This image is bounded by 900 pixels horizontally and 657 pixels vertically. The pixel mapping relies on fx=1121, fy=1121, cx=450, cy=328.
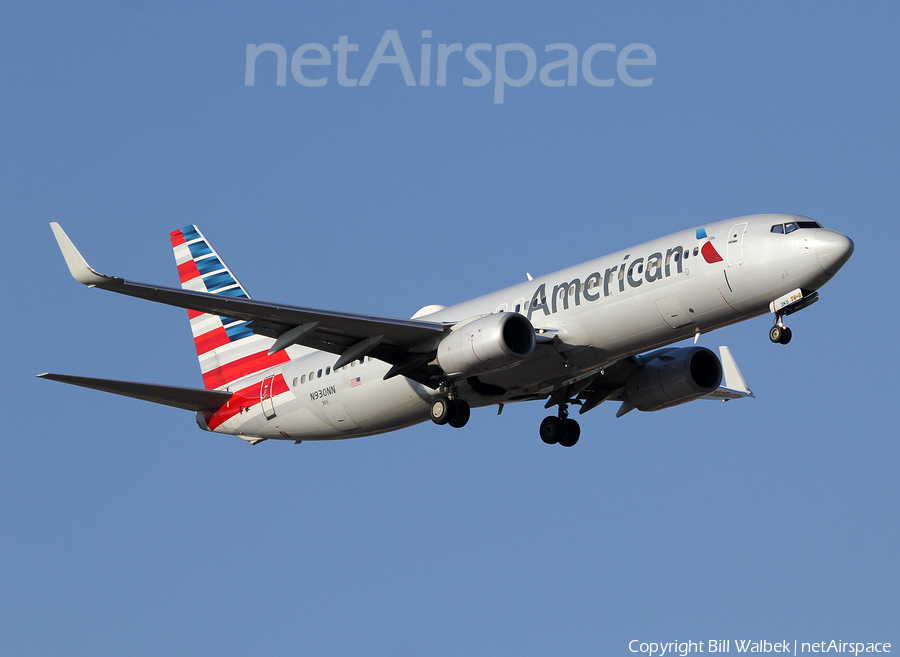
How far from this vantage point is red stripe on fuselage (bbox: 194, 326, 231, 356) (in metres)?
44.5

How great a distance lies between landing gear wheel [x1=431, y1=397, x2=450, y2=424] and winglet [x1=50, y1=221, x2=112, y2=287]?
11.2 meters

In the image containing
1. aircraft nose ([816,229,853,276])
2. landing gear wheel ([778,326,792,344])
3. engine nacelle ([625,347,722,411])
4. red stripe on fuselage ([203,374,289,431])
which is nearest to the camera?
aircraft nose ([816,229,853,276])

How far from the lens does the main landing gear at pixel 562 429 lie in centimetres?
3878

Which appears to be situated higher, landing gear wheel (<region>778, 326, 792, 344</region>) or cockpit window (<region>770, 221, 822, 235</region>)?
cockpit window (<region>770, 221, 822, 235</region>)

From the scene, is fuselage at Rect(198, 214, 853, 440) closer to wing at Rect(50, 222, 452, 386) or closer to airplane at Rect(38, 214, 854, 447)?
airplane at Rect(38, 214, 854, 447)

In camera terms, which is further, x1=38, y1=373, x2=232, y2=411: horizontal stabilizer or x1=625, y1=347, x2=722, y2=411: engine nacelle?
x1=625, y1=347, x2=722, y2=411: engine nacelle

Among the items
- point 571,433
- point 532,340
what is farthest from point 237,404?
point 532,340

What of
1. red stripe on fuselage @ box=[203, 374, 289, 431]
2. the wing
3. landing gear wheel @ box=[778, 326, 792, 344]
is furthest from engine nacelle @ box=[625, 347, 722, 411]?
red stripe on fuselage @ box=[203, 374, 289, 431]

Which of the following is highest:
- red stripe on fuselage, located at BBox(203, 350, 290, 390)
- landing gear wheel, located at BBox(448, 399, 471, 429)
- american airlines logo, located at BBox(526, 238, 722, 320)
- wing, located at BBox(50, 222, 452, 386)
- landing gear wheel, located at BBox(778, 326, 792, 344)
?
red stripe on fuselage, located at BBox(203, 350, 290, 390)

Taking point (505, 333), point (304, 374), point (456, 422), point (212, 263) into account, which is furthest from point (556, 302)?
point (212, 263)

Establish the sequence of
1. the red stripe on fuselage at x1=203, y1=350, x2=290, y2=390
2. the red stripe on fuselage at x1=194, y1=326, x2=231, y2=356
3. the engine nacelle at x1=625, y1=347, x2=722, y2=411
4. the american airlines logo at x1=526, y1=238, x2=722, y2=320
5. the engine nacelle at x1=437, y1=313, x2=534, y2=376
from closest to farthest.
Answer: the american airlines logo at x1=526, y1=238, x2=722, y2=320 < the engine nacelle at x1=437, y1=313, x2=534, y2=376 < the engine nacelle at x1=625, y1=347, x2=722, y2=411 < the red stripe on fuselage at x1=203, y1=350, x2=290, y2=390 < the red stripe on fuselage at x1=194, y1=326, x2=231, y2=356

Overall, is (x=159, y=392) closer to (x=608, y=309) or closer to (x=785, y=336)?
(x=608, y=309)

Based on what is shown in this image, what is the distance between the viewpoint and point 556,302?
3297 cm

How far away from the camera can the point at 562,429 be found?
38.8 m
